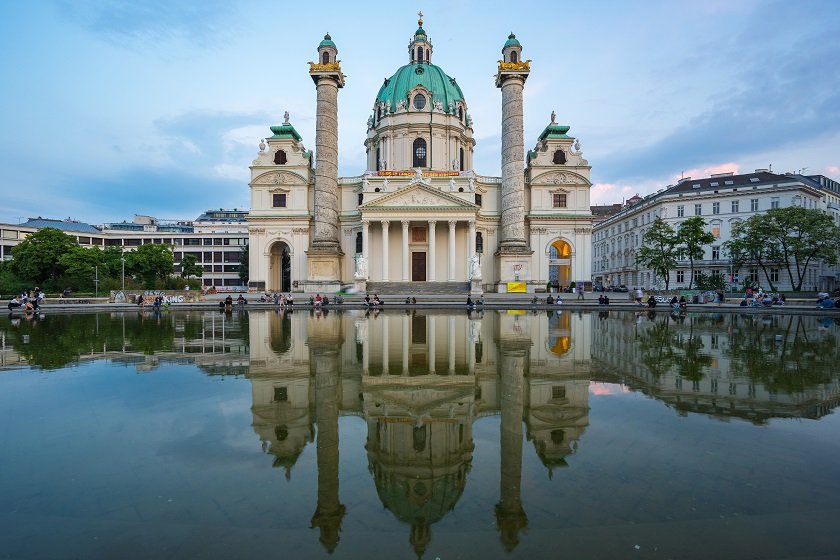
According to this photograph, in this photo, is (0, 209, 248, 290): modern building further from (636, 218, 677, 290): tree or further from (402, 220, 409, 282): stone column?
(636, 218, 677, 290): tree

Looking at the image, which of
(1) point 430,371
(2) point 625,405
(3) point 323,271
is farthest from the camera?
(3) point 323,271

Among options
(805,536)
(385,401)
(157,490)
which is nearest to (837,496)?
(805,536)

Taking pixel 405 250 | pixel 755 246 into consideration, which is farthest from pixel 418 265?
pixel 755 246

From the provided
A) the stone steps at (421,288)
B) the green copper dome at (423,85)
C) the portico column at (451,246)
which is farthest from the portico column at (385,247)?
the green copper dome at (423,85)

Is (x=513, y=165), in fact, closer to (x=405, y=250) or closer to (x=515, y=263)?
(x=515, y=263)

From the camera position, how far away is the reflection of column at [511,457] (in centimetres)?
416

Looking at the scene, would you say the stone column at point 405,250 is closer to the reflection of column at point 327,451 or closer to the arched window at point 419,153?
the arched window at point 419,153

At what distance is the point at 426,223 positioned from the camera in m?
50.1

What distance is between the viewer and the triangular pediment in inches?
1869

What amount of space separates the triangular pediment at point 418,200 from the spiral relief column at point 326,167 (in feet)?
13.7

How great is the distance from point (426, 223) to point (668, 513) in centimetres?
4657

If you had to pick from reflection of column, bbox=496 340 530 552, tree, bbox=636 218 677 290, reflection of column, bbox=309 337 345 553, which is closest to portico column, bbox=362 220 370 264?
tree, bbox=636 218 677 290

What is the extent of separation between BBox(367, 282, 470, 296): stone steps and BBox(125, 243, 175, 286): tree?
28.6m

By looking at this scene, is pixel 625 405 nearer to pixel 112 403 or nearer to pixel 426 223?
pixel 112 403
